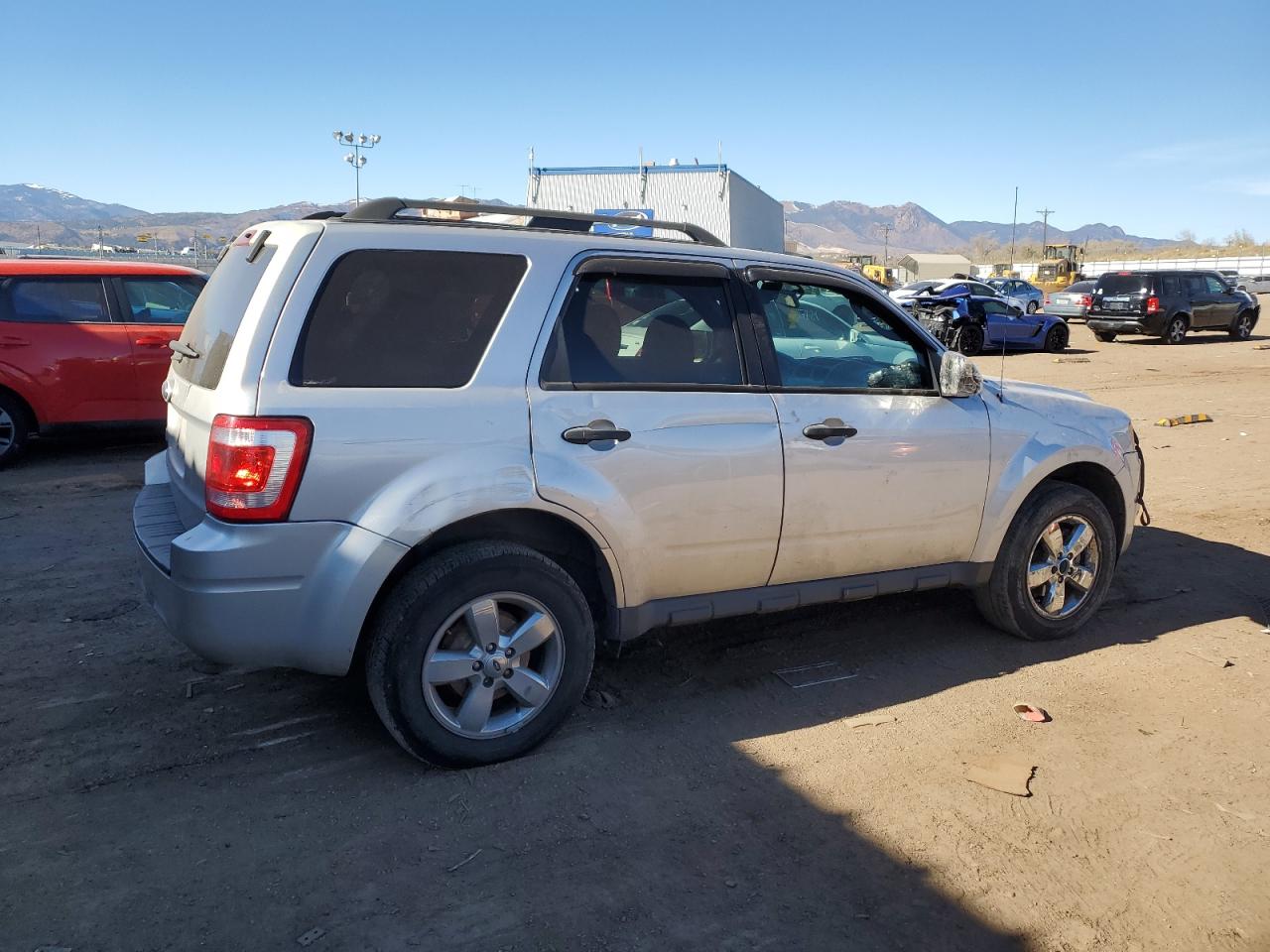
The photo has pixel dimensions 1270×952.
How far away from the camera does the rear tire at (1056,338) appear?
69.9 ft

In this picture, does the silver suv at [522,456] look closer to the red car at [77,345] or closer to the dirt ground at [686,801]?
the dirt ground at [686,801]

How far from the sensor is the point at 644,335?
3881 millimetres

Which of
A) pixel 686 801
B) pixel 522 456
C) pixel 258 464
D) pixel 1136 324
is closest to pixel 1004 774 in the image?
pixel 686 801

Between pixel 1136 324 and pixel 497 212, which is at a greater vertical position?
pixel 497 212

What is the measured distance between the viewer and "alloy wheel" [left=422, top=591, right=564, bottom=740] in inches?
134

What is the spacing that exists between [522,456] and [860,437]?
1541mm

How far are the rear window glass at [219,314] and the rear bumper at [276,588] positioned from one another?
59cm

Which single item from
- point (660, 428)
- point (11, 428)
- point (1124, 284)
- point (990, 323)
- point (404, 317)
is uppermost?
point (1124, 284)

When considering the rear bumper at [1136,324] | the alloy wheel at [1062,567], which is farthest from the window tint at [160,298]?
the rear bumper at [1136,324]

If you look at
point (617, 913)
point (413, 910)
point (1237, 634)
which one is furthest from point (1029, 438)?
point (413, 910)

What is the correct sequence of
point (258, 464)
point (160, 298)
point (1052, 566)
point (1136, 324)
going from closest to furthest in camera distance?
point (258, 464)
point (1052, 566)
point (160, 298)
point (1136, 324)

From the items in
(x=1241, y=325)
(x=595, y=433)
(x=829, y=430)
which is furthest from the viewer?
(x=1241, y=325)

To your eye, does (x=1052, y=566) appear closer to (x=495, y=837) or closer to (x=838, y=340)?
(x=838, y=340)

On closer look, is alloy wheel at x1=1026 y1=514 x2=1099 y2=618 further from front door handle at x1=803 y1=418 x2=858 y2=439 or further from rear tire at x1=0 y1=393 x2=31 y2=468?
rear tire at x1=0 y1=393 x2=31 y2=468
